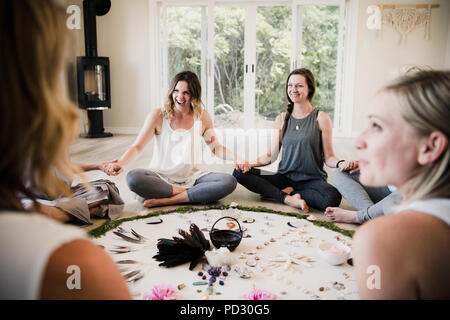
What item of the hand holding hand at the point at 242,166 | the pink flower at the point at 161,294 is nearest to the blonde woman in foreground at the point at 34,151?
the pink flower at the point at 161,294

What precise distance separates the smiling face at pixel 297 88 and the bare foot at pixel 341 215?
863 millimetres

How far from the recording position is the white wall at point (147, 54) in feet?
20.5

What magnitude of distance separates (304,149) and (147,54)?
15.5ft

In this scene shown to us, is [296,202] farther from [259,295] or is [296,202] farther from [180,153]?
[259,295]

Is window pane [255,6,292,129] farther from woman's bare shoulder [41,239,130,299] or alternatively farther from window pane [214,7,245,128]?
woman's bare shoulder [41,239,130,299]

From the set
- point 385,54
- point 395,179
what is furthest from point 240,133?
point 395,179

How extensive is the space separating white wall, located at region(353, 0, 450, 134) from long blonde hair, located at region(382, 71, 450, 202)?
588 cm

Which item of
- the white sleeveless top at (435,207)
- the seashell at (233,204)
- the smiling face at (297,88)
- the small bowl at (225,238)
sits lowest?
the seashell at (233,204)

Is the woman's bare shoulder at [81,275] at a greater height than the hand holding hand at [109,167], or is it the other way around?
the woman's bare shoulder at [81,275]

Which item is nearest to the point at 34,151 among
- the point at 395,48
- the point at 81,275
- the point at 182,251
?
the point at 81,275

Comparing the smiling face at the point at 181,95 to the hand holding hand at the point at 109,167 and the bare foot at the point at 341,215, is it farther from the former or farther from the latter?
the bare foot at the point at 341,215

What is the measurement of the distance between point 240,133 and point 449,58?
3.55m

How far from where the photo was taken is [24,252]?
1.49 feet

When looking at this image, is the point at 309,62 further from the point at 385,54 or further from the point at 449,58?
the point at 449,58
